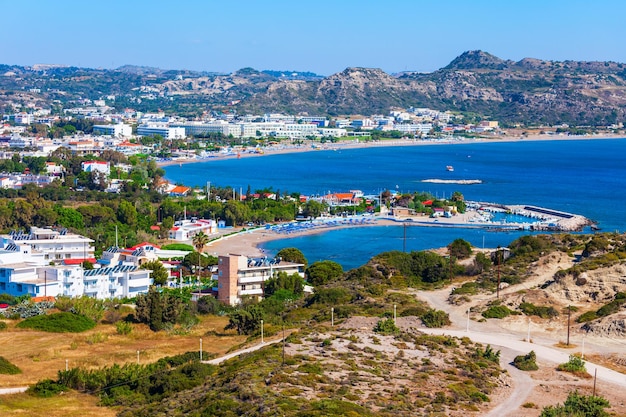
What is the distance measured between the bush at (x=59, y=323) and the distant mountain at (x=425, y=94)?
413 feet

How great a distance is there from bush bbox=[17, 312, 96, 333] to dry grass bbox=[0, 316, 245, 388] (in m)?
0.24

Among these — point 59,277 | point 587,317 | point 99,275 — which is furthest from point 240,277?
point 587,317

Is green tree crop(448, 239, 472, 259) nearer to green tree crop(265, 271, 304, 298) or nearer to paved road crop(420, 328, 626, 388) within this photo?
green tree crop(265, 271, 304, 298)

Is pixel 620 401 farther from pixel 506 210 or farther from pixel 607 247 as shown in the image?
pixel 506 210

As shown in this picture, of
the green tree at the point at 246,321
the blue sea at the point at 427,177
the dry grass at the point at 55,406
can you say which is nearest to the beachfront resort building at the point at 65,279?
the green tree at the point at 246,321

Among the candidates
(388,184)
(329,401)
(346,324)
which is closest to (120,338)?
(346,324)

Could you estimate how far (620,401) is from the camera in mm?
14539

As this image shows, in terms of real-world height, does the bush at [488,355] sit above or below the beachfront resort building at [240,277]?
above

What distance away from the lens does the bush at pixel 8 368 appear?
17.7 metres

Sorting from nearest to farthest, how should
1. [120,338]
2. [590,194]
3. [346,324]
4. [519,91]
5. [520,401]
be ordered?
[520,401] < [346,324] < [120,338] < [590,194] < [519,91]

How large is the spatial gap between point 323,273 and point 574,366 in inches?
573

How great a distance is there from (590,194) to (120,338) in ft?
164

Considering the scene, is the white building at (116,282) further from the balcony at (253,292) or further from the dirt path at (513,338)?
the dirt path at (513,338)

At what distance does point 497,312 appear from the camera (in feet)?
68.9
